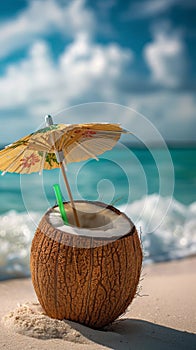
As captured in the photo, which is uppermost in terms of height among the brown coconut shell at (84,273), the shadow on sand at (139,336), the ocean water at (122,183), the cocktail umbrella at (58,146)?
the cocktail umbrella at (58,146)

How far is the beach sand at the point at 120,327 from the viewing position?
3.56m

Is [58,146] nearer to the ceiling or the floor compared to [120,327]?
nearer to the ceiling

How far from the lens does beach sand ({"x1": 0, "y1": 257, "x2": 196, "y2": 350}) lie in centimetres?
356

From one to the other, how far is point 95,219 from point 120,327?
0.85 m

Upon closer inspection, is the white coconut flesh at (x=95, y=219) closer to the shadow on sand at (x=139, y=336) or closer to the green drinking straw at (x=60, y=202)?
the green drinking straw at (x=60, y=202)

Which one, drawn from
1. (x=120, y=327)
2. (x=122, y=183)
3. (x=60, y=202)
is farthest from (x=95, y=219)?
(x=120, y=327)

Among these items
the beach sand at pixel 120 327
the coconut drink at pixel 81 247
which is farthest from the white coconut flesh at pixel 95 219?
the beach sand at pixel 120 327

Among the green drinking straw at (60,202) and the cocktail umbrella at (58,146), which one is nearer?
the cocktail umbrella at (58,146)

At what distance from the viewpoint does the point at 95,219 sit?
153 inches

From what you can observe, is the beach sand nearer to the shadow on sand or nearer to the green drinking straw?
the shadow on sand

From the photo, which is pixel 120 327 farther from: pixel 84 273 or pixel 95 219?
pixel 95 219

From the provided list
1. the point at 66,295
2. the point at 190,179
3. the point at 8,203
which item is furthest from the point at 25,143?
the point at 190,179

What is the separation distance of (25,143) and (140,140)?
2.51ft

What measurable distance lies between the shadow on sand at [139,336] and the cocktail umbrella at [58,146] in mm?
784
